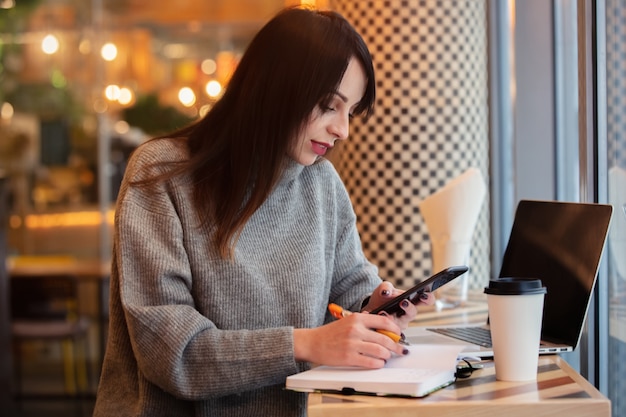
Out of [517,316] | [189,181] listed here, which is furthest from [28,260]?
[517,316]

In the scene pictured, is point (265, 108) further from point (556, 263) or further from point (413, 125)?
point (413, 125)

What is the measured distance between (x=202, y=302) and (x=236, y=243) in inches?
4.8

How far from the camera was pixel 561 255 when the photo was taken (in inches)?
69.2

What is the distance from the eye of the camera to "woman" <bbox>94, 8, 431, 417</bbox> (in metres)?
1.59

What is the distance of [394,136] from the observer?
9.89ft

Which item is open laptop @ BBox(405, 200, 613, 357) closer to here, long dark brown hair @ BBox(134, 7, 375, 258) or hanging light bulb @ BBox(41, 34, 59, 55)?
long dark brown hair @ BBox(134, 7, 375, 258)

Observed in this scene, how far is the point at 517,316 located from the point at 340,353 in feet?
0.90

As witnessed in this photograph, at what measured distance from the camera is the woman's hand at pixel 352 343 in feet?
4.88

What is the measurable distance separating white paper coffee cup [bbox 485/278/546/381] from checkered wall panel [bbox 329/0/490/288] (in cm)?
156

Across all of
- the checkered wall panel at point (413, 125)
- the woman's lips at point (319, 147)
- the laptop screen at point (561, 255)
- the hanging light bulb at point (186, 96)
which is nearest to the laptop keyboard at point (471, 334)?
the laptop screen at point (561, 255)

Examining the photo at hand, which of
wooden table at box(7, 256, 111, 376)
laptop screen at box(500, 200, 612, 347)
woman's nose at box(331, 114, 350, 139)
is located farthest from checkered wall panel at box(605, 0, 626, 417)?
wooden table at box(7, 256, 111, 376)

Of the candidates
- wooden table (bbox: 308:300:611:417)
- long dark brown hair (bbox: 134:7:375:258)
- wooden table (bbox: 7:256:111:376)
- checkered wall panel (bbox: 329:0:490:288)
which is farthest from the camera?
wooden table (bbox: 7:256:111:376)

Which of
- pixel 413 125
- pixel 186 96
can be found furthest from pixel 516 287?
pixel 186 96

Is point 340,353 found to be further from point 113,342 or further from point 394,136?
point 394,136
